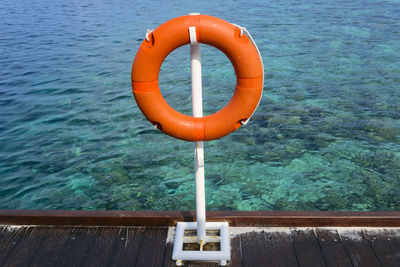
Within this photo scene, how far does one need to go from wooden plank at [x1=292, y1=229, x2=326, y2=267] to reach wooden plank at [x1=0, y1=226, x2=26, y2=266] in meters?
A: 1.47

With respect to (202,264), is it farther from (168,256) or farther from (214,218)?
(214,218)

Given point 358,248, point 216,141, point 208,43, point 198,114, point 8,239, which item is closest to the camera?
point 208,43

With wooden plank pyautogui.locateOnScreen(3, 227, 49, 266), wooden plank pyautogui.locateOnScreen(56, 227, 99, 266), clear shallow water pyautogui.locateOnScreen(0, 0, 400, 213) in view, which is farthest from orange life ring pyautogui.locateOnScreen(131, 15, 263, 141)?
clear shallow water pyautogui.locateOnScreen(0, 0, 400, 213)

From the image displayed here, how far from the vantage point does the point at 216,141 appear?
169 inches

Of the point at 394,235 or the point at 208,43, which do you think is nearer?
the point at 208,43

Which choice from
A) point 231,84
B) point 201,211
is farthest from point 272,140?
point 201,211

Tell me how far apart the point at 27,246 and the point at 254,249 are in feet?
3.89

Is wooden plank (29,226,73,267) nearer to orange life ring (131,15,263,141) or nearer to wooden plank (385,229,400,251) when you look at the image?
orange life ring (131,15,263,141)

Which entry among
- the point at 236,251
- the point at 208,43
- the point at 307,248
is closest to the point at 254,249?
the point at 236,251

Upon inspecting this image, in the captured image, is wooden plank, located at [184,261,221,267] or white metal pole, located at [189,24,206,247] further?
wooden plank, located at [184,261,221,267]

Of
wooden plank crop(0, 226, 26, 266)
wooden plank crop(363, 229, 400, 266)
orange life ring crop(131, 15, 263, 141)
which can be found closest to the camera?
orange life ring crop(131, 15, 263, 141)

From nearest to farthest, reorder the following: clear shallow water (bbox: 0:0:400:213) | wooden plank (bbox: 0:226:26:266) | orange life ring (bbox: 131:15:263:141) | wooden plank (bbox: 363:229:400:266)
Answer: orange life ring (bbox: 131:15:263:141), wooden plank (bbox: 363:229:400:266), wooden plank (bbox: 0:226:26:266), clear shallow water (bbox: 0:0:400:213)

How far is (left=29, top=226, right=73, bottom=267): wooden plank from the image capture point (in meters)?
1.89

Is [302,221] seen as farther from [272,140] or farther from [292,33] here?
[292,33]
